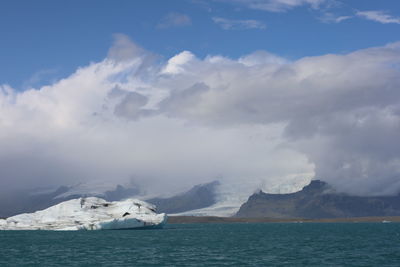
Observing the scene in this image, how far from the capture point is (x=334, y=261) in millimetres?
89750

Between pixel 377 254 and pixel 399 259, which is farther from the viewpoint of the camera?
pixel 377 254

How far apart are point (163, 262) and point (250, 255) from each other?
20.4m

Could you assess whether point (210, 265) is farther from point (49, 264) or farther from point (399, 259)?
point (399, 259)

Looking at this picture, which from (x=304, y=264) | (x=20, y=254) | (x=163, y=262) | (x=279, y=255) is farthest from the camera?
(x=20, y=254)

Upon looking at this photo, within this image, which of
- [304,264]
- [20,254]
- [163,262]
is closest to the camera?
[304,264]

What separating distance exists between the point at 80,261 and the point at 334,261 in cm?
4341

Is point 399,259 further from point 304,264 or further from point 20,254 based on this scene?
point 20,254

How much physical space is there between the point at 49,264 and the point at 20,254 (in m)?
23.4

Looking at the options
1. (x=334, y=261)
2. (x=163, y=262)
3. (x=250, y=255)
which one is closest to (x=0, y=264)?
(x=163, y=262)

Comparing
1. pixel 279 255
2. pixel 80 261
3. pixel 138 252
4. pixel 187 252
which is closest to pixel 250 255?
pixel 279 255

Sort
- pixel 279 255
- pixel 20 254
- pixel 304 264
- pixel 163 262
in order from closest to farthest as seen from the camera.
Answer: pixel 304 264, pixel 163 262, pixel 279 255, pixel 20 254

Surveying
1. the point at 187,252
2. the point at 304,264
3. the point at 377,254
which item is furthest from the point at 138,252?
the point at 377,254

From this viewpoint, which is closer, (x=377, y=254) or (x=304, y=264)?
(x=304, y=264)

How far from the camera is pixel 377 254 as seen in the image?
104188 mm
